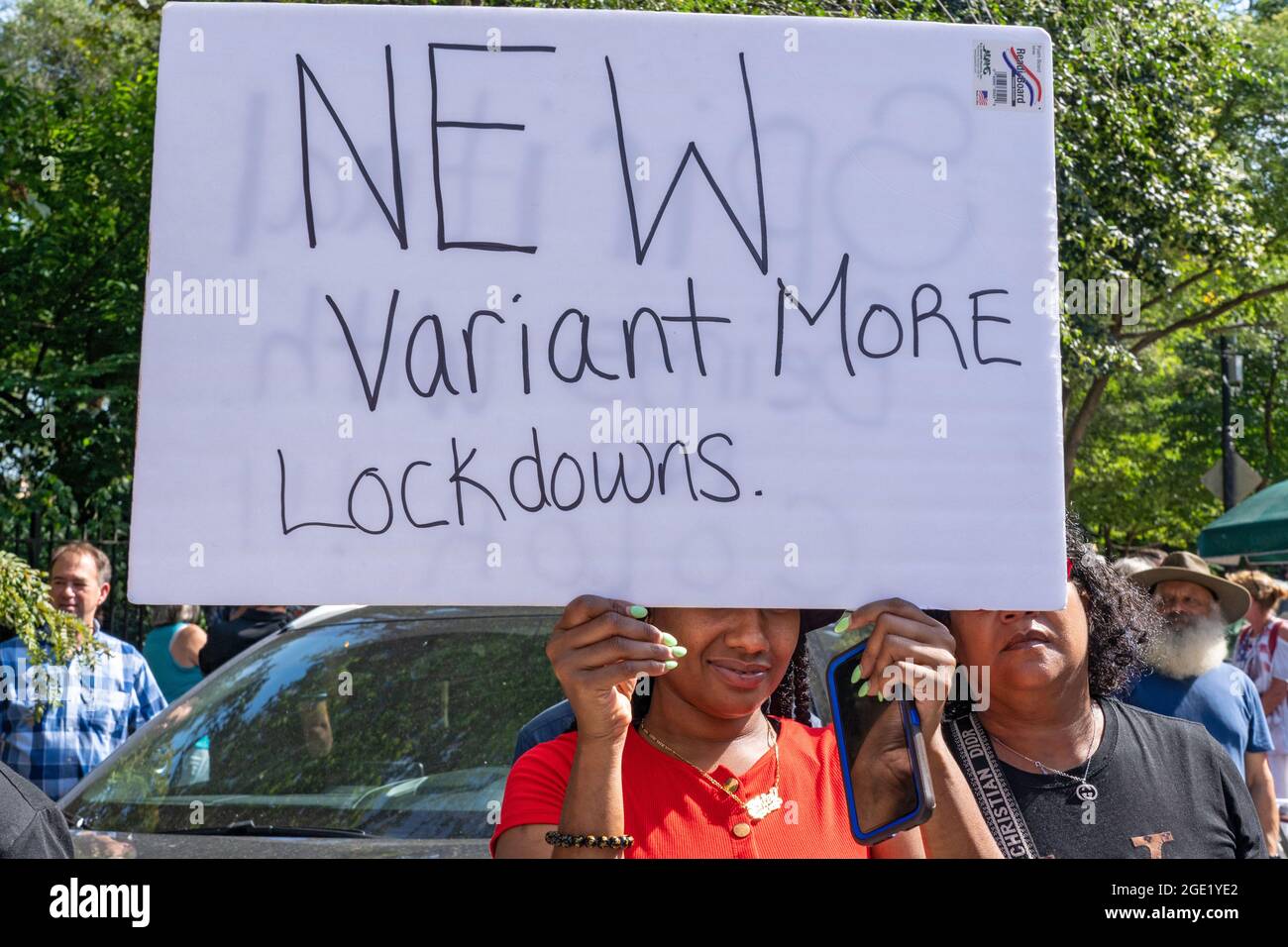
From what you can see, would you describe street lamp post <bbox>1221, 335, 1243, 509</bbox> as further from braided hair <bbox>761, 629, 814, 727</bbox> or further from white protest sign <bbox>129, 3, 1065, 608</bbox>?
white protest sign <bbox>129, 3, 1065, 608</bbox>

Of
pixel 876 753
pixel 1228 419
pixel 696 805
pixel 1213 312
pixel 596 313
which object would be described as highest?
pixel 1213 312

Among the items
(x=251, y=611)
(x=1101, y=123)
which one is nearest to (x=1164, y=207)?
(x=1101, y=123)

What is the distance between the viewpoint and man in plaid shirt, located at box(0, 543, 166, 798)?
17.1ft

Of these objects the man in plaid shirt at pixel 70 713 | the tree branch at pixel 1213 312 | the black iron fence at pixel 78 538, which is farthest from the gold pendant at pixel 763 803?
the tree branch at pixel 1213 312

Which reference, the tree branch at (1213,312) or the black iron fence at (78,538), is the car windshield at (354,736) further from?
the tree branch at (1213,312)

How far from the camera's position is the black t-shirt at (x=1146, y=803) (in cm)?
271

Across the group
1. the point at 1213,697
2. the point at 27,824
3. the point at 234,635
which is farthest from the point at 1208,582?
the point at 27,824

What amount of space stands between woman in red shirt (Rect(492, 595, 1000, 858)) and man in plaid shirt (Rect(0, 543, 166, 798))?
10.7 feet

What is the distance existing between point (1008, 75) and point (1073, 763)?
1405mm

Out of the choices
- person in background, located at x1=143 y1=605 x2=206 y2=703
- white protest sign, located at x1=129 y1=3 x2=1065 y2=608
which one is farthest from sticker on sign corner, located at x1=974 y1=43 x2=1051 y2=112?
person in background, located at x1=143 y1=605 x2=206 y2=703

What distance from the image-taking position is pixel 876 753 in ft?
7.16

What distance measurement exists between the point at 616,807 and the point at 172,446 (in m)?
0.91

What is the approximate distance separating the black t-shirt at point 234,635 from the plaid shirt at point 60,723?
4.65 feet

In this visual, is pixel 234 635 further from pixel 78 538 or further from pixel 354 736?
pixel 78 538
